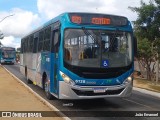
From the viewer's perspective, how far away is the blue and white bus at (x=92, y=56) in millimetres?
12391

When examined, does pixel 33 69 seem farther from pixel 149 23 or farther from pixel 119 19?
pixel 149 23

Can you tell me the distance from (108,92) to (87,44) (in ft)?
6.07

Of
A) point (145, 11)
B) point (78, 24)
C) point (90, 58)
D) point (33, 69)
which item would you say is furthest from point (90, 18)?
point (145, 11)

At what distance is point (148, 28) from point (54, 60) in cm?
1655

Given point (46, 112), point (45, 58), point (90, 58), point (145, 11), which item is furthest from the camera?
point (145, 11)

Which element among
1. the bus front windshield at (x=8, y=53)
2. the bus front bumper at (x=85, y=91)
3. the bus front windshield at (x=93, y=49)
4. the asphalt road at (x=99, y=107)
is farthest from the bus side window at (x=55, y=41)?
the bus front windshield at (x=8, y=53)

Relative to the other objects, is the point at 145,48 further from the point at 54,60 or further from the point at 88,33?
the point at 88,33

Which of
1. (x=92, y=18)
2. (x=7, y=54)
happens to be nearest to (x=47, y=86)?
(x=92, y=18)

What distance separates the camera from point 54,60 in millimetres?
13531

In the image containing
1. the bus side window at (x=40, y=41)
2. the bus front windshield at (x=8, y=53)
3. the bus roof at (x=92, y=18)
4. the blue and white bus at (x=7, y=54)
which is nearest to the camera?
the bus roof at (x=92, y=18)

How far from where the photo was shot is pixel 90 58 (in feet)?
40.8

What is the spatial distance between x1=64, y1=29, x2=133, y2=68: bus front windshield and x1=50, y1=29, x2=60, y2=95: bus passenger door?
63cm

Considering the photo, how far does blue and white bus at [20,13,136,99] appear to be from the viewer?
40.7ft

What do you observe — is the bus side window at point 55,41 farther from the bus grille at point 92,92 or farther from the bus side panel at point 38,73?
the bus side panel at point 38,73
